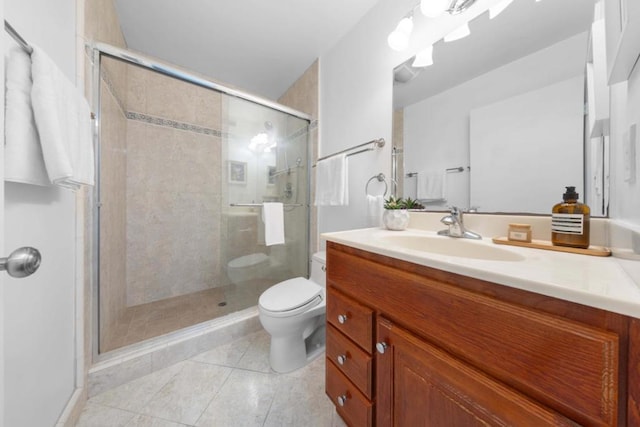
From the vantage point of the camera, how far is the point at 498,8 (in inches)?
35.2

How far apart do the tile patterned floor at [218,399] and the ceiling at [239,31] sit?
224 cm

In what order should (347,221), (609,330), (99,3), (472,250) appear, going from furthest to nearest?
(347,221) < (99,3) < (472,250) < (609,330)

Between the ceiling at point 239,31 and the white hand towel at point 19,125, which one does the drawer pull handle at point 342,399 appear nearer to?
the white hand towel at point 19,125

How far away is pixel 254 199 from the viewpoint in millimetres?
1781

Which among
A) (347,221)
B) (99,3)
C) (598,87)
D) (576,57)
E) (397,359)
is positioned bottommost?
(397,359)

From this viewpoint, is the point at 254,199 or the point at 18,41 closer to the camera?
the point at 18,41

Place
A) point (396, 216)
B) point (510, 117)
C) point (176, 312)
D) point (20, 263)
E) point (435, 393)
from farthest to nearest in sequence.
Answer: point (176, 312), point (396, 216), point (510, 117), point (435, 393), point (20, 263)

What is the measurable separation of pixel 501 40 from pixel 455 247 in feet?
2.84

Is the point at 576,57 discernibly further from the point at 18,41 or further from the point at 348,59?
the point at 18,41

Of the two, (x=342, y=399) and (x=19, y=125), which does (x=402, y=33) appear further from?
(x=342, y=399)

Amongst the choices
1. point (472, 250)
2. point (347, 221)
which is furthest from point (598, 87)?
point (347, 221)

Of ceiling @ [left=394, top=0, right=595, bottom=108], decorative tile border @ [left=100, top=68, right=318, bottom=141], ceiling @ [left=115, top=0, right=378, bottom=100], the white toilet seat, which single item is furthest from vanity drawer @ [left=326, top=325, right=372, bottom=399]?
ceiling @ [left=115, top=0, right=378, bottom=100]

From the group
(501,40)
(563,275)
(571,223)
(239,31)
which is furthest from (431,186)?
(239,31)

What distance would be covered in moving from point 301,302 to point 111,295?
4.07ft
